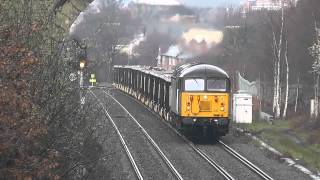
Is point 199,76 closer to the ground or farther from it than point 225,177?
farther from it

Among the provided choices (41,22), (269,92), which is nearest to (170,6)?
(269,92)

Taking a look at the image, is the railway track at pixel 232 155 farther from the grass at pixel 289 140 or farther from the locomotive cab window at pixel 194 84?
the locomotive cab window at pixel 194 84

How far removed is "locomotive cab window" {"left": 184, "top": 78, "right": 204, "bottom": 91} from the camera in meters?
22.0

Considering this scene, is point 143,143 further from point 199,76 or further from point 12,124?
point 12,124

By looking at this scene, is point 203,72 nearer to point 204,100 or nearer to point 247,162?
point 204,100

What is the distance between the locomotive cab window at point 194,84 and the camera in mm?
22020

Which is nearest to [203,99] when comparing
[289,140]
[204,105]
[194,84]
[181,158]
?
[204,105]

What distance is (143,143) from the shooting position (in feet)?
71.3

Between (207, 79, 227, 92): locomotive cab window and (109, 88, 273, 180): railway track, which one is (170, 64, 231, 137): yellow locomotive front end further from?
(109, 88, 273, 180): railway track

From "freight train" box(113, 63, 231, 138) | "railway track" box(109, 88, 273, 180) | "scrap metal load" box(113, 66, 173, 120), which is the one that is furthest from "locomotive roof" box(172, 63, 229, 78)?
"scrap metal load" box(113, 66, 173, 120)

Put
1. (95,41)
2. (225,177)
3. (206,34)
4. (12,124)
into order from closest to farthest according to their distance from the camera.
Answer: (12,124) < (95,41) < (225,177) < (206,34)

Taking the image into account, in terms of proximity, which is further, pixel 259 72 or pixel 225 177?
pixel 259 72

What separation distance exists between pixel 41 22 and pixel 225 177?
848cm

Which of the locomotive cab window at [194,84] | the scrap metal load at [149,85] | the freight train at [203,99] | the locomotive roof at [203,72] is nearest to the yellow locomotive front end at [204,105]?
the freight train at [203,99]
